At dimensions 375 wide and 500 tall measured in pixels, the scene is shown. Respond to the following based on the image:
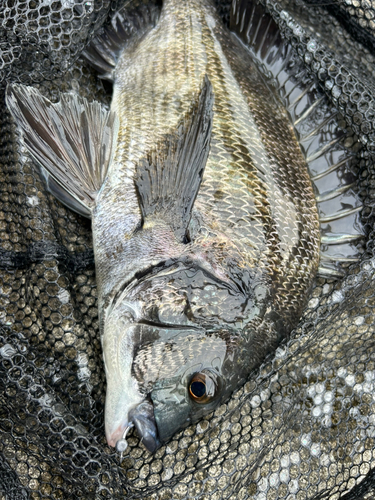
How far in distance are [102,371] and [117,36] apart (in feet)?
7.43

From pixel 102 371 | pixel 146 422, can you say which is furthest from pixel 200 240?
pixel 102 371

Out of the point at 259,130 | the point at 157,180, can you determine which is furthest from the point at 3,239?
the point at 259,130

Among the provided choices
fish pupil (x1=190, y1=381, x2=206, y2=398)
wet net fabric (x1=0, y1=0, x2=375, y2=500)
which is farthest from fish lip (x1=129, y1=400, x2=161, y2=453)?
wet net fabric (x1=0, y1=0, x2=375, y2=500)

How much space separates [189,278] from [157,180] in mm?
589

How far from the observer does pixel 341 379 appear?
2.54 m

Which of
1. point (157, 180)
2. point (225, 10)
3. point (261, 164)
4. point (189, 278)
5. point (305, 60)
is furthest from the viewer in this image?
point (225, 10)

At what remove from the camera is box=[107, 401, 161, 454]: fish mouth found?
73.3 inches

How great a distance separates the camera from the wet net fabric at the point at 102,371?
219 cm

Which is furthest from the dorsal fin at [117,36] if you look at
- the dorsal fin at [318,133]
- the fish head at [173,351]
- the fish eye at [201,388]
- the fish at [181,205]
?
the fish eye at [201,388]

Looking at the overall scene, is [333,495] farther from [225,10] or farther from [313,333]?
[225,10]

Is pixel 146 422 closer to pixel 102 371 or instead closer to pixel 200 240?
pixel 102 371

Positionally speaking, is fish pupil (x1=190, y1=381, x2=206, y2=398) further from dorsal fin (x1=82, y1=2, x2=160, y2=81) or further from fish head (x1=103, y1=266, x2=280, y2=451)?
dorsal fin (x1=82, y1=2, x2=160, y2=81)

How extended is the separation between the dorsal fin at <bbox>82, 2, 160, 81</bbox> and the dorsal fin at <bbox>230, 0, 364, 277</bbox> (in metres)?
0.63

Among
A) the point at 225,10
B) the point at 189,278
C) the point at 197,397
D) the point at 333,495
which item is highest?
the point at 225,10
